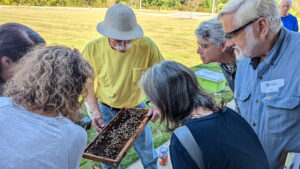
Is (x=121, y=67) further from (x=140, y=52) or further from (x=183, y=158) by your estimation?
(x=183, y=158)

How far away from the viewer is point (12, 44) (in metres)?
1.56

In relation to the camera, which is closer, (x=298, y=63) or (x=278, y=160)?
(x=298, y=63)

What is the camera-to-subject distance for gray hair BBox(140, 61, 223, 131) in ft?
4.49

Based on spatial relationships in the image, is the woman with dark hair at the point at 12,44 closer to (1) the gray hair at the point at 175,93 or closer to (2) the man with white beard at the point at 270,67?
(1) the gray hair at the point at 175,93

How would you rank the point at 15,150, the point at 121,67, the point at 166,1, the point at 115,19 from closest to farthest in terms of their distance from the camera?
1. the point at 15,150
2. the point at 115,19
3. the point at 121,67
4. the point at 166,1

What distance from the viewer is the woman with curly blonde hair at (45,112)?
3.41 feet

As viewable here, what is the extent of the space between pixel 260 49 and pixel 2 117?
71.9 inches

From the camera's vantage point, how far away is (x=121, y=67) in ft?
8.41

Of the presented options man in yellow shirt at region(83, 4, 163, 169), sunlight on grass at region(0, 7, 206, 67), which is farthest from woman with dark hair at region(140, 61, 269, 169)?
sunlight on grass at region(0, 7, 206, 67)

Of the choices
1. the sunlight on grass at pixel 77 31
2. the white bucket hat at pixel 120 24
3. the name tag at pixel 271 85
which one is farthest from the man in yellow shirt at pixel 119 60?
the sunlight on grass at pixel 77 31

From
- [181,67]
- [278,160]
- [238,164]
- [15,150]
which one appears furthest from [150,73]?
[278,160]

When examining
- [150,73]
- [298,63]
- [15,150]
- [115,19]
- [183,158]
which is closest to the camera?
[15,150]

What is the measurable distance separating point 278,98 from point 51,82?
63.9 inches

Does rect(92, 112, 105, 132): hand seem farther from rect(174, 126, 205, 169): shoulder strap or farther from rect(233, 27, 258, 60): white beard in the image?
rect(233, 27, 258, 60): white beard
